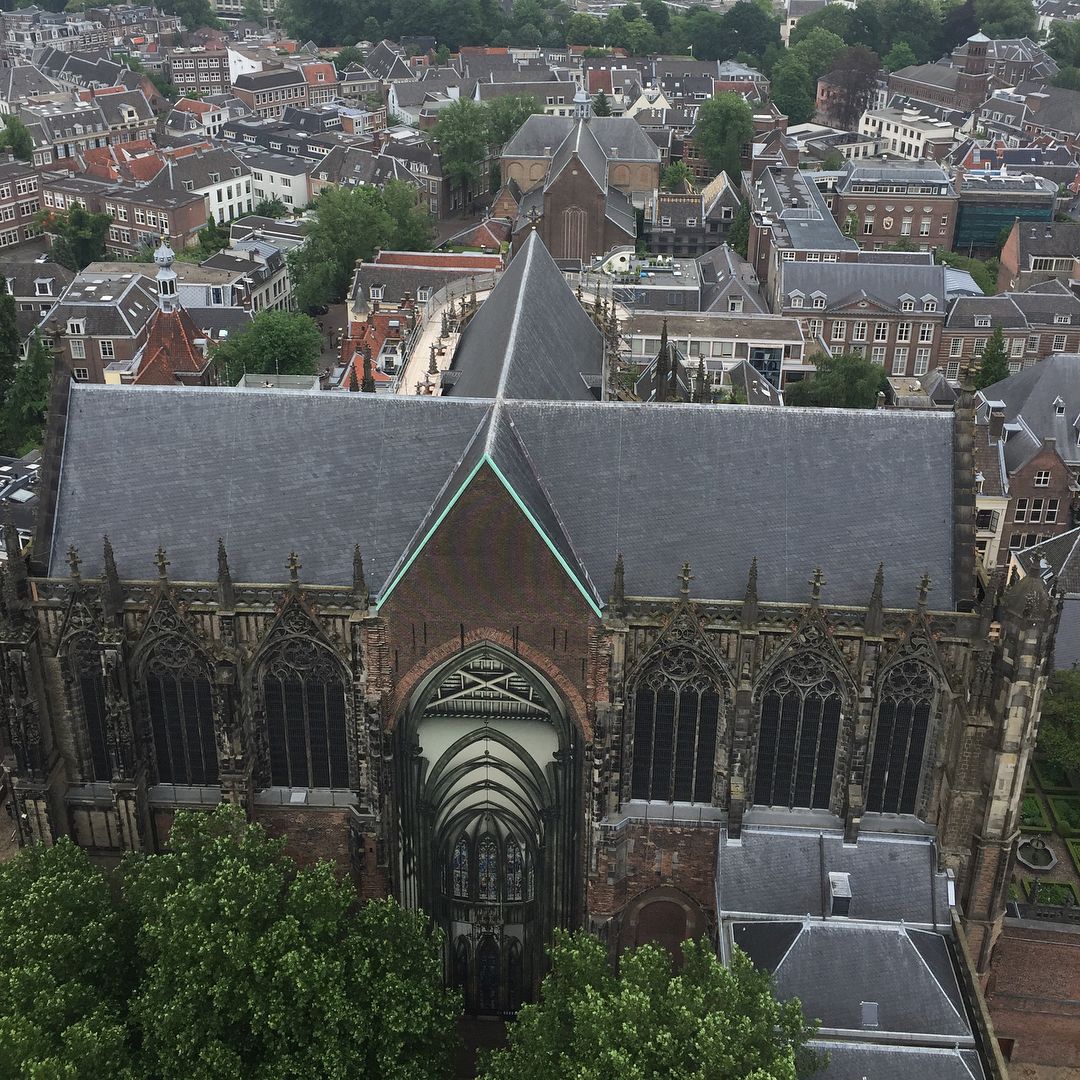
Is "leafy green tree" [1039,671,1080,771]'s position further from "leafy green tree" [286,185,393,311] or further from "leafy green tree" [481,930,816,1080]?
"leafy green tree" [286,185,393,311]

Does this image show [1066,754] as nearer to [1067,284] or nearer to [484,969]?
[484,969]

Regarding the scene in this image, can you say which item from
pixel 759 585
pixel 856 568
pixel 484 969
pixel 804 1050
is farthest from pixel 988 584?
pixel 484 969

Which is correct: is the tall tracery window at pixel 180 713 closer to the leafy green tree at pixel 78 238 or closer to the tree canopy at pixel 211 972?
the tree canopy at pixel 211 972

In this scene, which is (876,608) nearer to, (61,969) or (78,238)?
(61,969)

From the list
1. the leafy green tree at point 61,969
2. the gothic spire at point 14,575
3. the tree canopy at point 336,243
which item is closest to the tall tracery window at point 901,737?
the leafy green tree at point 61,969

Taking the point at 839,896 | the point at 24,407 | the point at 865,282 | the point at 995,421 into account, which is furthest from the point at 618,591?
the point at 865,282
